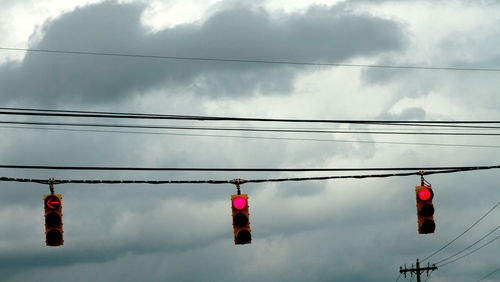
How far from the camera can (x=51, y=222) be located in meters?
21.0

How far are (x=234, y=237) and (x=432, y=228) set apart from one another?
5.01m

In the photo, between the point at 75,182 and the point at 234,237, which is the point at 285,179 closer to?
the point at 234,237

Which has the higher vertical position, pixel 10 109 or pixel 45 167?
pixel 10 109

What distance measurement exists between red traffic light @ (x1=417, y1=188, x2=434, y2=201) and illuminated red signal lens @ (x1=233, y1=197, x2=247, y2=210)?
4494mm

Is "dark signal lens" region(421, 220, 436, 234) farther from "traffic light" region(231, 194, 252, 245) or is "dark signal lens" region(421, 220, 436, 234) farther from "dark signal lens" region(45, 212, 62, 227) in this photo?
"dark signal lens" region(45, 212, 62, 227)

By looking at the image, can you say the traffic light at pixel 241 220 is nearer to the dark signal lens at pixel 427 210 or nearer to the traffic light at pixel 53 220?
the traffic light at pixel 53 220

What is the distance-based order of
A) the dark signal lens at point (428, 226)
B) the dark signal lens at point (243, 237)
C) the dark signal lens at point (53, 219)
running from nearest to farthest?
1. the dark signal lens at point (53, 219)
2. the dark signal lens at point (243, 237)
3. the dark signal lens at point (428, 226)

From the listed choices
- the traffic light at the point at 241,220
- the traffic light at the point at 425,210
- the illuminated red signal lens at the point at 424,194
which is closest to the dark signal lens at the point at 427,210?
the traffic light at the point at 425,210

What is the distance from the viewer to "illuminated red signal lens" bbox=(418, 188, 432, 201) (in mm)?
22598

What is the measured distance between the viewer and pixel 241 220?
859 inches

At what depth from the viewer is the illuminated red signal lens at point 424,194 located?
2260cm

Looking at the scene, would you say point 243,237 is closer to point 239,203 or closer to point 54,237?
point 239,203

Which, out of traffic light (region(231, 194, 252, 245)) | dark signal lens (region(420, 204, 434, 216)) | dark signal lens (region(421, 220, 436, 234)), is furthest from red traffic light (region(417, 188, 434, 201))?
traffic light (region(231, 194, 252, 245))

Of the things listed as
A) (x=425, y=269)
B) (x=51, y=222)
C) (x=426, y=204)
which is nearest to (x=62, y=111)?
(x=51, y=222)
